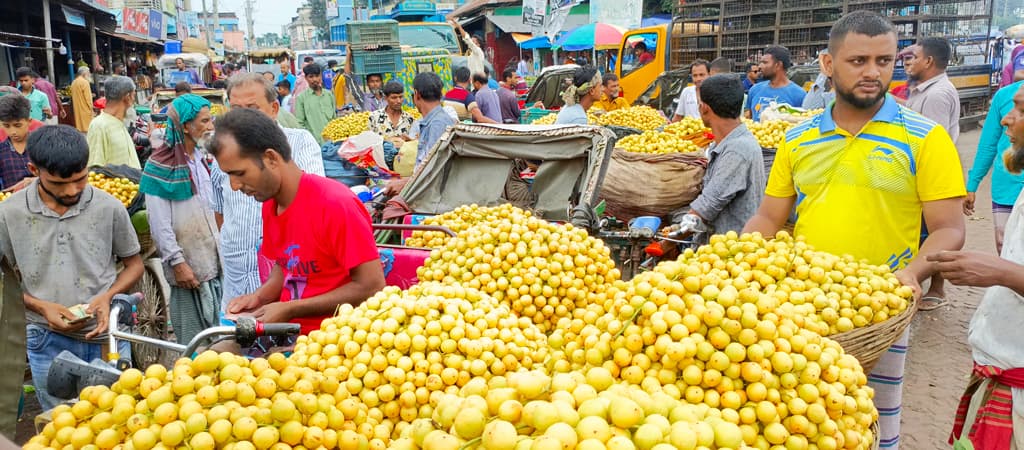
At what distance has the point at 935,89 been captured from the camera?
6.49 m

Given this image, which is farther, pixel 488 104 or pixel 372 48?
pixel 372 48

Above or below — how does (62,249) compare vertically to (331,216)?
below

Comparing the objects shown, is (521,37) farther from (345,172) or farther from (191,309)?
(191,309)

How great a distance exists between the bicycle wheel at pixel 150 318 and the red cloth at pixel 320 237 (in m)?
2.57

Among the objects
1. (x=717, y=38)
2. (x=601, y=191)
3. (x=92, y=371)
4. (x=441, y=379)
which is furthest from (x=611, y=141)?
(x=717, y=38)

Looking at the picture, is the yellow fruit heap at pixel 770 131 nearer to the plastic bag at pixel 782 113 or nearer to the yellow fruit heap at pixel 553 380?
the plastic bag at pixel 782 113

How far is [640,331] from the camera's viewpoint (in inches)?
68.4

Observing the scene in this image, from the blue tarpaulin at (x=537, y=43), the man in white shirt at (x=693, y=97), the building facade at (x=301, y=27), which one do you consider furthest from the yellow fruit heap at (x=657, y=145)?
the building facade at (x=301, y=27)

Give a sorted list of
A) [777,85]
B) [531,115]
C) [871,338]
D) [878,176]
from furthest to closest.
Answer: [531,115]
[777,85]
[878,176]
[871,338]

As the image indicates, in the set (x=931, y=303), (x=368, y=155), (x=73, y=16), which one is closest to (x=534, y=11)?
(x=368, y=155)

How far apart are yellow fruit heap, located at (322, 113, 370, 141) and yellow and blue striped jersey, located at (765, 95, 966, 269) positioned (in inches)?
286

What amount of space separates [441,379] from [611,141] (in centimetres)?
353

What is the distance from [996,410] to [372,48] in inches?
519

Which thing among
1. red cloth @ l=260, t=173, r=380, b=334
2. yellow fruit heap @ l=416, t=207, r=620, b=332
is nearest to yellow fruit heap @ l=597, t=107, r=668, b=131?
yellow fruit heap @ l=416, t=207, r=620, b=332
